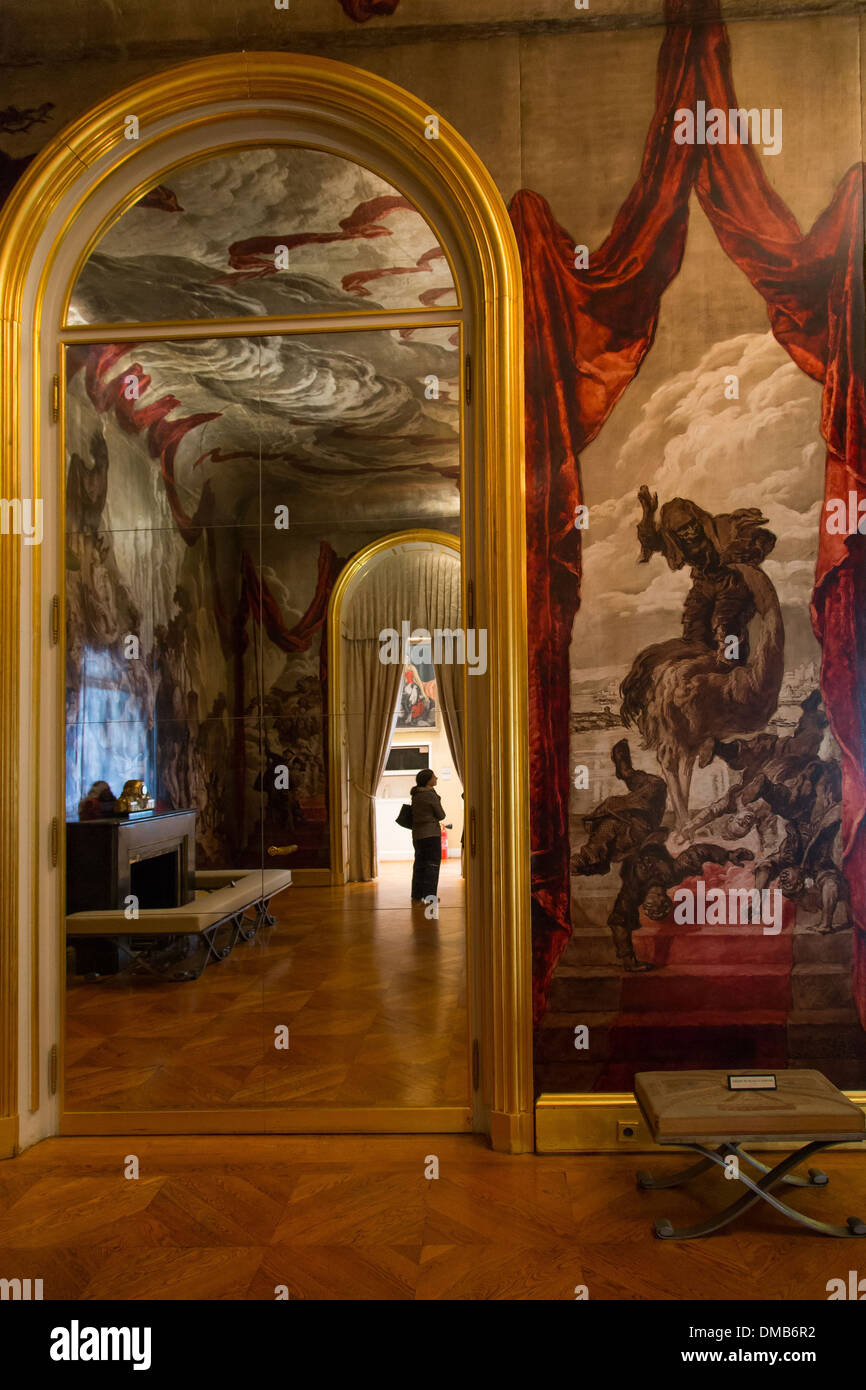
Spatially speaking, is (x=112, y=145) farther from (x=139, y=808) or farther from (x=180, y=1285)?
(x=180, y=1285)

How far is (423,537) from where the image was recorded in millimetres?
4531

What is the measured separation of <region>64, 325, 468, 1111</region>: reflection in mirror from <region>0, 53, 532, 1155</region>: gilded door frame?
16cm

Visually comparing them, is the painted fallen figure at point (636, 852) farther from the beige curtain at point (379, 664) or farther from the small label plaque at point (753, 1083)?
the small label plaque at point (753, 1083)

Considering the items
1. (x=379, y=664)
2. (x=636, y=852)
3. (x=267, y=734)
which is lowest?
(x=636, y=852)

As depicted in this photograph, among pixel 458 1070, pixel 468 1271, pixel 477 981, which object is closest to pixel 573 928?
pixel 477 981

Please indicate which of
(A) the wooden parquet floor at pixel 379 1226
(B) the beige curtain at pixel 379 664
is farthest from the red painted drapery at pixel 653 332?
(A) the wooden parquet floor at pixel 379 1226

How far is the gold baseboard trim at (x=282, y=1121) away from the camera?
4.35 m

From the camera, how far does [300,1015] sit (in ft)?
14.7

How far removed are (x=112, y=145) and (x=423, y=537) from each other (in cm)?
242

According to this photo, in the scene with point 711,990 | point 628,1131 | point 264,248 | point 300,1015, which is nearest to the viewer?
point 628,1131

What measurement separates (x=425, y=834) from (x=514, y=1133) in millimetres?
1381

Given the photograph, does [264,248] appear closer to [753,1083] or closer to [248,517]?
[248,517]

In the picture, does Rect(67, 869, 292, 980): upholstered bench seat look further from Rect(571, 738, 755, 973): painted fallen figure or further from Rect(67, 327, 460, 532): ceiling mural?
Rect(67, 327, 460, 532): ceiling mural

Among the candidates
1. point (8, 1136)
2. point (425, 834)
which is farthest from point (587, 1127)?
point (8, 1136)
